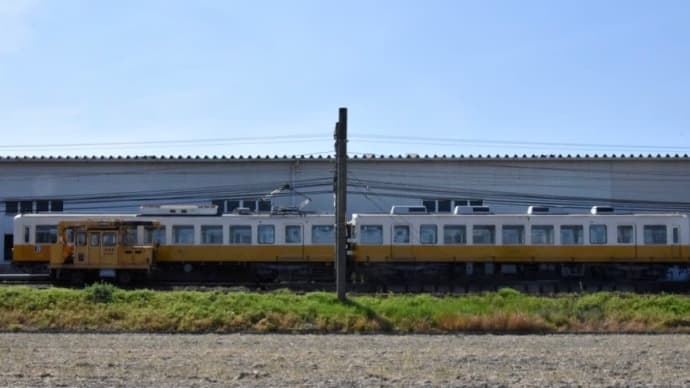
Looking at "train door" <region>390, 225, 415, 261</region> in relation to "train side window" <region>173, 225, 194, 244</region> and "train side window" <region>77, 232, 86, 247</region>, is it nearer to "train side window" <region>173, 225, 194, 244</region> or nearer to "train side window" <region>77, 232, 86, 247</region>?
"train side window" <region>173, 225, 194, 244</region>

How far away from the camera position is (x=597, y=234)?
32.8 m

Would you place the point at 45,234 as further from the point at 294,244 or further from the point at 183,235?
the point at 294,244

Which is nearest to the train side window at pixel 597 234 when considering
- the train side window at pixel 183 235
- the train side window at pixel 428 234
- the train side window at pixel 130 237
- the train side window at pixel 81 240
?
the train side window at pixel 428 234

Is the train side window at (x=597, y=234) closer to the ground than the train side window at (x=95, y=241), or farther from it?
farther from it

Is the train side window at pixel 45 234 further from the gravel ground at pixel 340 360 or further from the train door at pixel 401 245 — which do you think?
the gravel ground at pixel 340 360

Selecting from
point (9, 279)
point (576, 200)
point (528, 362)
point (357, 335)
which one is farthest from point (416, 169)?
point (528, 362)

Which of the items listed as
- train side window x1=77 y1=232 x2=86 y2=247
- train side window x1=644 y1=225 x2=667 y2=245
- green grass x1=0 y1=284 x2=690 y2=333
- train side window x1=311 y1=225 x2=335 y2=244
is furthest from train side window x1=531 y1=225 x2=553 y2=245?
train side window x1=77 y1=232 x2=86 y2=247

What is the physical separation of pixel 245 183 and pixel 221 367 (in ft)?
123

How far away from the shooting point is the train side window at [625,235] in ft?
107

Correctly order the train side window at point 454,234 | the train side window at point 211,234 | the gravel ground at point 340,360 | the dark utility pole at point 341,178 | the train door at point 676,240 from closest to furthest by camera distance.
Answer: the gravel ground at point 340,360 → the dark utility pole at point 341,178 → the train door at point 676,240 → the train side window at point 454,234 → the train side window at point 211,234

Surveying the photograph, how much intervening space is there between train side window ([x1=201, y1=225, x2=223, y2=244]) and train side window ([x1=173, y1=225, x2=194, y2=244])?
469mm

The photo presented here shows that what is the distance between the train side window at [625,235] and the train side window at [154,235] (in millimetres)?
18443

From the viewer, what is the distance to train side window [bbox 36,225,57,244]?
34656 mm

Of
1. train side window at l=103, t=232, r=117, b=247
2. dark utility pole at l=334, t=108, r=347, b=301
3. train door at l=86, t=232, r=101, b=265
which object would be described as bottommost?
train door at l=86, t=232, r=101, b=265
